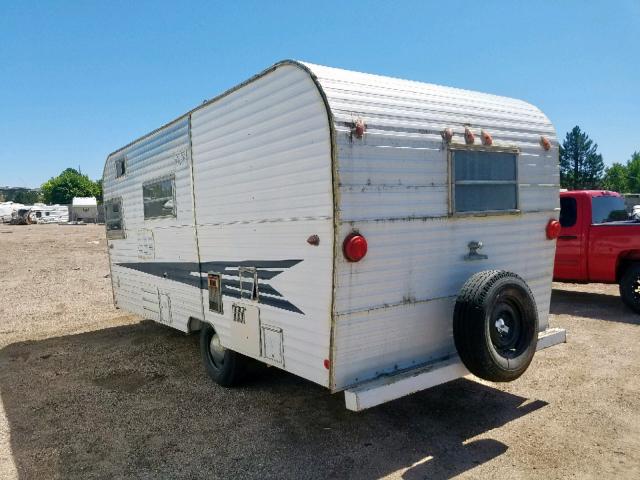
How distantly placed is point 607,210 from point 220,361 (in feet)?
24.4

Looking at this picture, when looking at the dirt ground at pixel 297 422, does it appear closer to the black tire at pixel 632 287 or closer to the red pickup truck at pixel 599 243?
the black tire at pixel 632 287

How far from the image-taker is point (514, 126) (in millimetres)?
4902

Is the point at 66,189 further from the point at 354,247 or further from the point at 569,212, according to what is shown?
the point at 354,247

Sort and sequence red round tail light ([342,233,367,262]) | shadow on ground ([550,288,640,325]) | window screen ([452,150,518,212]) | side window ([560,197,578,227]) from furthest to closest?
1. side window ([560,197,578,227])
2. shadow on ground ([550,288,640,325])
3. window screen ([452,150,518,212])
4. red round tail light ([342,233,367,262])

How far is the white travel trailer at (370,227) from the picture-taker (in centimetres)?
378

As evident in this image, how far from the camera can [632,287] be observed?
832cm

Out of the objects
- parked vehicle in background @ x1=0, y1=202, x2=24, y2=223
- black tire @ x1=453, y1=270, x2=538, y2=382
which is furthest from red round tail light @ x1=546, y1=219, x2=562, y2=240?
parked vehicle in background @ x1=0, y1=202, x2=24, y2=223

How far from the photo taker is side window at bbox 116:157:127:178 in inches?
298

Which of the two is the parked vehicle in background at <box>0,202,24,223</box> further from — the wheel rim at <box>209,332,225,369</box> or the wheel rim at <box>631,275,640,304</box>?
the wheel rim at <box>631,275,640,304</box>

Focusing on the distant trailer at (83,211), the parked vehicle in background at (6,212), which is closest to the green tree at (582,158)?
the distant trailer at (83,211)

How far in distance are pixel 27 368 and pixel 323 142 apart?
5.64m

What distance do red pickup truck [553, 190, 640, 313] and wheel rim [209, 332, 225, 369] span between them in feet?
21.7

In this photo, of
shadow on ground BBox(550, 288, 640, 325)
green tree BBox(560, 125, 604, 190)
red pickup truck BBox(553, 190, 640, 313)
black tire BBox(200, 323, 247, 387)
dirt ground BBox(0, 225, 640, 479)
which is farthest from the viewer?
green tree BBox(560, 125, 604, 190)

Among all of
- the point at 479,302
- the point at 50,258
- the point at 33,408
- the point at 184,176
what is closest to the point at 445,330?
the point at 479,302
